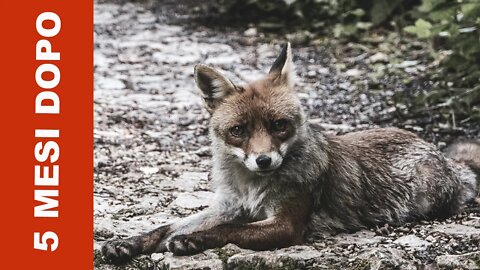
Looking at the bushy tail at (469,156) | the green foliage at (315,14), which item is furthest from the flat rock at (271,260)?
the green foliage at (315,14)

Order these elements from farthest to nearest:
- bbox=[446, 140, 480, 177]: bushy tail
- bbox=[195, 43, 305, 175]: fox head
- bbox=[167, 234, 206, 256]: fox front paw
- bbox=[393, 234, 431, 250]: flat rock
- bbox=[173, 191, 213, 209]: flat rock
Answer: bbox=[446, 140, 480, 177]: bushy tail, bbox=[173, 191, 213, 209]: flat rock, bbox=[393, 234, 431, 250]: flat rock, bbox=[195, 43, 305, 175]: fox head, bbox=[167, 234, 206, 256]: fox front paw

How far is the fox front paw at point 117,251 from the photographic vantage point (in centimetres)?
496

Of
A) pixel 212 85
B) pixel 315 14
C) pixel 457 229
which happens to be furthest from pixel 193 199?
pixel 315 14

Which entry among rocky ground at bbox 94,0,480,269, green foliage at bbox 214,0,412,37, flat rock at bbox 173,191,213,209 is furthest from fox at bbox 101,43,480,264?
green foliage at bbox 214,0,412,37

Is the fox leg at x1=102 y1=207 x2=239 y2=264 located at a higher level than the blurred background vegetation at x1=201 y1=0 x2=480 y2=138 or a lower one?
lower

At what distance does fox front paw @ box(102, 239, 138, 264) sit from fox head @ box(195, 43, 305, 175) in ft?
2.72

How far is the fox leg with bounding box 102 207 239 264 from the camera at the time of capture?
496 centimetres

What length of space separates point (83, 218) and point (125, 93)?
4.86 m

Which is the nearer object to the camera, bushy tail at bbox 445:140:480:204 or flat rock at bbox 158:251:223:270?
flat rock at bbox 158:251:223:270

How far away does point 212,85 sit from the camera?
207 inches

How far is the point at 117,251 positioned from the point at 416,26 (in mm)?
4779

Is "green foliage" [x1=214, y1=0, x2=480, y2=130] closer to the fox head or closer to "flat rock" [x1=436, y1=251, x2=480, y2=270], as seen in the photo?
the fox head

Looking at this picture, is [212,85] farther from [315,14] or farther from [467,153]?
[315,14]

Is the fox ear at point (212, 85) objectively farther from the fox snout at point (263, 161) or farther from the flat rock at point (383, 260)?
the flat rock at point (383, 260)
